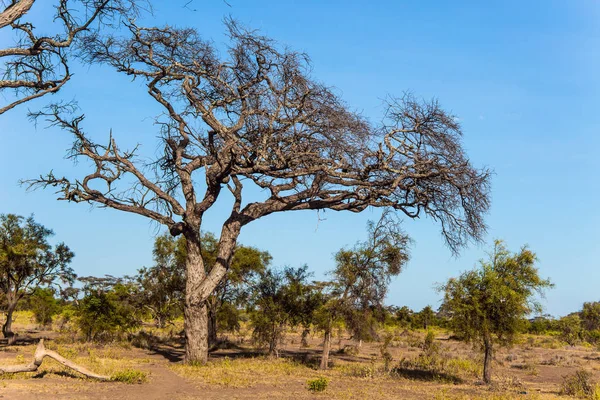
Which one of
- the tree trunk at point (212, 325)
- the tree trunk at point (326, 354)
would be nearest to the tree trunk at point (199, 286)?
the tree trunk at point (326, 354)

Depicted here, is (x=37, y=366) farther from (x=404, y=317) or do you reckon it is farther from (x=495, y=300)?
(x=404, y=317)

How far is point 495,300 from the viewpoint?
2042cm

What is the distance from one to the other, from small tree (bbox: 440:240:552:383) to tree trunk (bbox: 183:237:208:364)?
31.5 ft

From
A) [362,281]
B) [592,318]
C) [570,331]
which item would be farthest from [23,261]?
[592,318]

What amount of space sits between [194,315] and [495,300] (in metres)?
11.4

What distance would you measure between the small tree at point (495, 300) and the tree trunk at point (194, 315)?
9.59m

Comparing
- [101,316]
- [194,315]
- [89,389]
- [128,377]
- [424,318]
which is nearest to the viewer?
[89,389]

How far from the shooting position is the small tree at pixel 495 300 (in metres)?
20.4

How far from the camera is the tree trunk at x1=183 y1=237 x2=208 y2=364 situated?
22906mm

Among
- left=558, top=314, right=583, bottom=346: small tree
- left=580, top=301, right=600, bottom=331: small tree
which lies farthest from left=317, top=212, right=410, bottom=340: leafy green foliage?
left=580, top=301, right=600, bottom=331: small tree

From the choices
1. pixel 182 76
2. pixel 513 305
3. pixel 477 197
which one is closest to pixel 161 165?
pixel 182 76

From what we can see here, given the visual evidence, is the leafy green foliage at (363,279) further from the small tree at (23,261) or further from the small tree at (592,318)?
the small tree at (592,318)

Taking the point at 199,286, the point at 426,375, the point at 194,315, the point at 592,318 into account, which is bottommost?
the point at 426,375

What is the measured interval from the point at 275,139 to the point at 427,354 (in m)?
13.3
